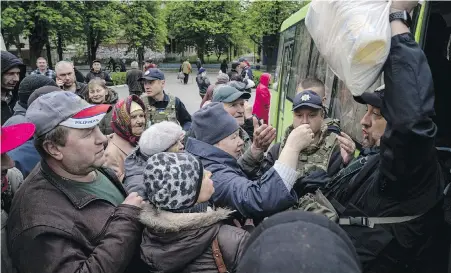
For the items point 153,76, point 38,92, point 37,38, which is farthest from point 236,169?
point 37,38

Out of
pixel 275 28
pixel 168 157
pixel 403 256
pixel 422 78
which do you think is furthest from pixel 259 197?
pixel 275 28

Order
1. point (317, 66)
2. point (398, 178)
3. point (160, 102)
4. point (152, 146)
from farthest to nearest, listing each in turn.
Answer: point (317, 66), point (160, 102), point (152, 146), point (398, 178)

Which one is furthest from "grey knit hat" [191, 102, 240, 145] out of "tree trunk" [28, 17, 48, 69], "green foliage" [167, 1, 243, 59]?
"green foliage" [167, 1, 243, 59]

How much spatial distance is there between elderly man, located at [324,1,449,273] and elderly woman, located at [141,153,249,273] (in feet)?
2.06

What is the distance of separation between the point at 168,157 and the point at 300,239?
111cm

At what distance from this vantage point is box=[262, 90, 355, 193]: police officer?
107 inches

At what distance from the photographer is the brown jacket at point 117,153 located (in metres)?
3.40

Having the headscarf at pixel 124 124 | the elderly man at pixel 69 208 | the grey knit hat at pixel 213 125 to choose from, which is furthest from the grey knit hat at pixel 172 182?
the headscarf at pixel 124 124

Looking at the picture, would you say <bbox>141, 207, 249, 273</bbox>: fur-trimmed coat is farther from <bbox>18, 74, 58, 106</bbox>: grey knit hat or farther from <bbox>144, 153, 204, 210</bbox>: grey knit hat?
<bbox>18, 74, 58, 106</bbox>: grey knit hat

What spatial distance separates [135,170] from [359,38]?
184 cm

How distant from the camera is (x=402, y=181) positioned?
1800 mm

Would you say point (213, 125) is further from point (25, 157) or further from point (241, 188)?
point (25, 157)

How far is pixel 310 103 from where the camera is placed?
296cm

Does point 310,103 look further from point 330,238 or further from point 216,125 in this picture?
point 330,238
